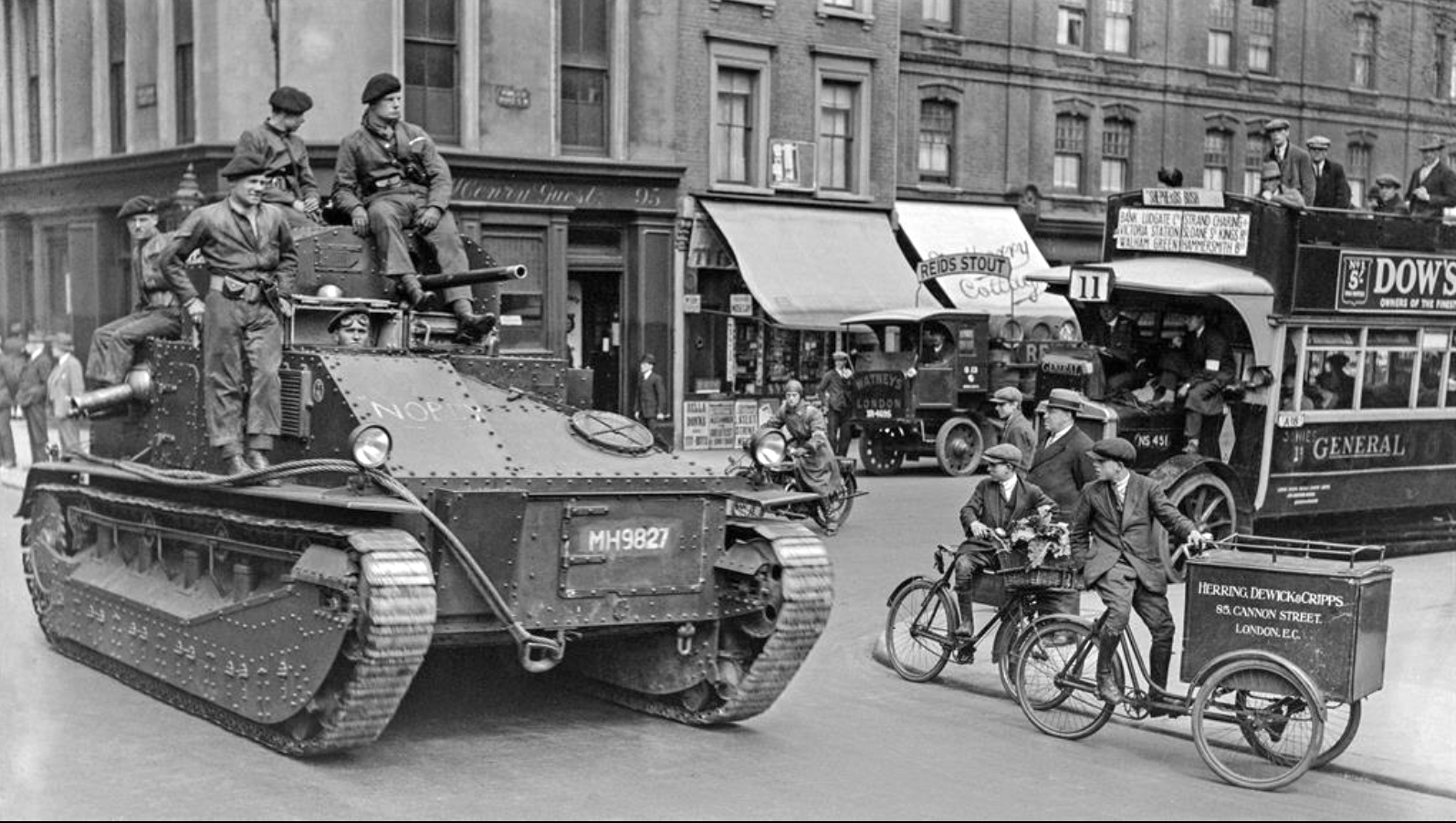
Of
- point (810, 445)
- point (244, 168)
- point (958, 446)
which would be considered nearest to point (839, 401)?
point (958, 446)

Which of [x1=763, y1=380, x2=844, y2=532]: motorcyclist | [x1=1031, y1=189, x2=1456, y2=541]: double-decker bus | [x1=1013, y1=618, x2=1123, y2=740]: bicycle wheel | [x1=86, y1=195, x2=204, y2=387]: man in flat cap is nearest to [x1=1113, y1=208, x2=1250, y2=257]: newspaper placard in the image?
[x1=1031, y1=189, x2=1456, y2=541]: double-decker bus

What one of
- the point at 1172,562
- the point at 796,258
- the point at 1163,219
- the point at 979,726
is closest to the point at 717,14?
the point at 796,258

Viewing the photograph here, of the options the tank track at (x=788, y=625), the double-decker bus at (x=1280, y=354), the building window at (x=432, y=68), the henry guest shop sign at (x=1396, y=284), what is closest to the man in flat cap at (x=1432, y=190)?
the double-decker bus at (x=1280, y=354)

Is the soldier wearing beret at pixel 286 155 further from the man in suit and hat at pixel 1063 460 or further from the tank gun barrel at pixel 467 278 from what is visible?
the man in suit and hat at pixel 1063 460

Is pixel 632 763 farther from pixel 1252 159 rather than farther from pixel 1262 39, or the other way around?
pixel 1252 159

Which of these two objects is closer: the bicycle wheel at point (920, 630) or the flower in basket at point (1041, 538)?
the flower in basket at point (1041, 538)

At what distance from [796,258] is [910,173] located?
432 cm

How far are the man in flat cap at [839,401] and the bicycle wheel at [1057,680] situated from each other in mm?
14247

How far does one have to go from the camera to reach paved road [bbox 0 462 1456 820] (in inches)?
280

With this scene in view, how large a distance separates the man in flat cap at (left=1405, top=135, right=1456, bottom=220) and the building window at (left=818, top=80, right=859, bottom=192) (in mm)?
14369

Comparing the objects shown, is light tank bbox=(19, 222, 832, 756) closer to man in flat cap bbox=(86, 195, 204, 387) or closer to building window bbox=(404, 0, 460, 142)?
man in flat cap bbox=(86, 195, 204, 387)

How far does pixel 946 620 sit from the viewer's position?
1084 centimetres

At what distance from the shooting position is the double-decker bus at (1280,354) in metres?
15.1

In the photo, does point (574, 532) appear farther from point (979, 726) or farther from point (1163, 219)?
point (1163, 219)
